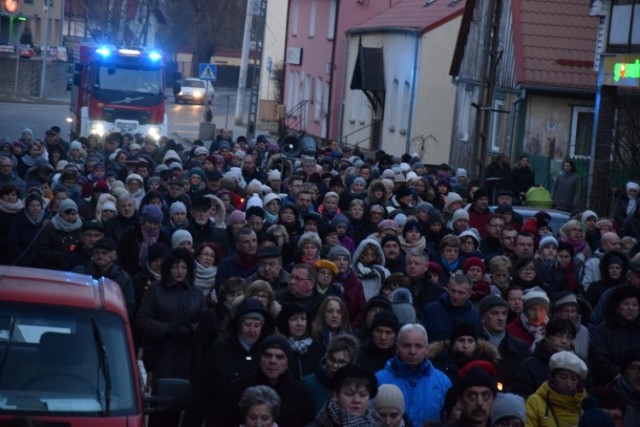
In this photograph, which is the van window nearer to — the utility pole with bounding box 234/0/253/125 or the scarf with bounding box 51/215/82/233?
the scarf with bounding box 51/215/82/233

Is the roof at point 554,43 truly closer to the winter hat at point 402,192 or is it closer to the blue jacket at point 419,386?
the winter hat at point 402,192

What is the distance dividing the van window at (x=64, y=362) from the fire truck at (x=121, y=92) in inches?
1228

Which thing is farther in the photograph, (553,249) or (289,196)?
(289,196)

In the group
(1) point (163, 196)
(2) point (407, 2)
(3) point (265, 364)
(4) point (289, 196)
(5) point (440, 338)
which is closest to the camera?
(3) point (265, 364)

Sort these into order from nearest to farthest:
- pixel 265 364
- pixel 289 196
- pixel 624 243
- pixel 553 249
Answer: pixel 265 364 → pixel 553 249 → pixel 624 243 → pixel 289 196

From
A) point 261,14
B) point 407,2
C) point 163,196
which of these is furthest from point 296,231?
point 407,2

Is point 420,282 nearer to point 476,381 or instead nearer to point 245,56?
point 476,381

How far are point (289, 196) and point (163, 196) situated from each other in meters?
2.23

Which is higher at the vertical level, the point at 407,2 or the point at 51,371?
the point at 407,2

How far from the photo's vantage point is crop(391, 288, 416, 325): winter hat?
1077 cm

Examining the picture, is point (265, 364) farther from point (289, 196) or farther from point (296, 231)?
point (289, 196)

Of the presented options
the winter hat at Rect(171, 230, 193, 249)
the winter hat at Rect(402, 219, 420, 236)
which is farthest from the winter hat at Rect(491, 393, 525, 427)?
the winter hat at Rect(402, 219, 420, 236)

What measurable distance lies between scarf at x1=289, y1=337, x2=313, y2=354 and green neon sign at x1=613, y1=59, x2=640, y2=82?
1986 cm

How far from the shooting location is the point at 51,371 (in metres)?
7.30
